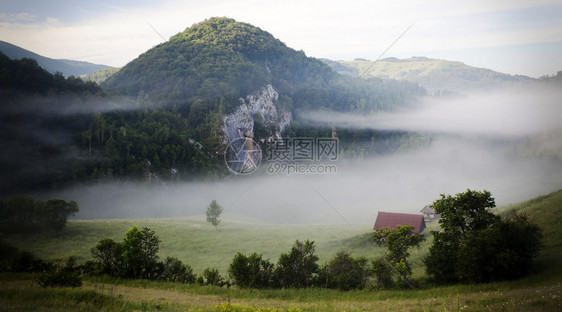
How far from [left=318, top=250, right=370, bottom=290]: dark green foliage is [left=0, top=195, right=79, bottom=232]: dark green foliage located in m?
54.7

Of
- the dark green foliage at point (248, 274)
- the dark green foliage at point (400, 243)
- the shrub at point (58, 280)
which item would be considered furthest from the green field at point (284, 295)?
the dark green foliage at point (400, 243)

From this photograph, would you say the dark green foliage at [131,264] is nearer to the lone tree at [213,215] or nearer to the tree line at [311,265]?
the tree line at [311,265]

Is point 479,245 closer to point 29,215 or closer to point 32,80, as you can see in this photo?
point 29,215

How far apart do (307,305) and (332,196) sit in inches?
5689

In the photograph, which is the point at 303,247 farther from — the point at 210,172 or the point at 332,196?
the point at 332,196

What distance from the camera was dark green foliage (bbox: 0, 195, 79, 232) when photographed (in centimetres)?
5194

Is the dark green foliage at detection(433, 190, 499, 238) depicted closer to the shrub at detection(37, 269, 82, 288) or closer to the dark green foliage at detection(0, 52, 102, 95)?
the shrub at detection(37, 269, 82, 288)

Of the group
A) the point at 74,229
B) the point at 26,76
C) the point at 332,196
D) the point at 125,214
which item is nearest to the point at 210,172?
the point at 125,214

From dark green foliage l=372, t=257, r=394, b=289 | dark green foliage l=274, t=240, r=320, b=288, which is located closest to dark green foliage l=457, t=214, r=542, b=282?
dark green foliage l=372, t=257, r=394, b=289

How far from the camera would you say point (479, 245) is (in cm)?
2448

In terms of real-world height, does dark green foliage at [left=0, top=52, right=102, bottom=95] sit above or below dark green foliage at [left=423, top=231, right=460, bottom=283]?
above

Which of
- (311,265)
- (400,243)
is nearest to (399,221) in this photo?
(400,243)

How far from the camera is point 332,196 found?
16275cm

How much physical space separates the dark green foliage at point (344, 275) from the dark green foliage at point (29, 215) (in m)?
54.7
